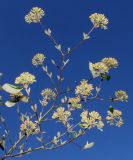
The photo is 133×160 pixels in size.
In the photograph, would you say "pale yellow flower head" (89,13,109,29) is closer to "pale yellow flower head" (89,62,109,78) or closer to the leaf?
"pale yellow flower head" (89,62,109,78)

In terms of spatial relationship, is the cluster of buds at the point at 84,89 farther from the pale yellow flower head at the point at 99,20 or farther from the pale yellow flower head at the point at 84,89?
the pale yellow flower head at the point at 99,20

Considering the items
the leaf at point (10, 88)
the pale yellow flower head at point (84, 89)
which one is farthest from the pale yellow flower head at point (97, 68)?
the leaf at point (10, 88)

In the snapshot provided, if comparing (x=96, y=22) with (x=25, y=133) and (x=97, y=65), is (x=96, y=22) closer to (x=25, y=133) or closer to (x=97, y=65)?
(x=97, y=65)

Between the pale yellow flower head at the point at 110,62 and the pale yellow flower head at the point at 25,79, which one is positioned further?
the pale yellow flower head at the point at 110,62

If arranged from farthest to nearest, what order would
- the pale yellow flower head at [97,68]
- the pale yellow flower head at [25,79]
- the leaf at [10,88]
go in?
1. the pale yellow flower head at [97,68]
2. the pale yellow flower head at [25,79]
3. the leaf at [10,88]

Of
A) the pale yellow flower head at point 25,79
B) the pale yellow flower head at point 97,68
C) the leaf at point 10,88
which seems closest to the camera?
the leaf at point 10,88

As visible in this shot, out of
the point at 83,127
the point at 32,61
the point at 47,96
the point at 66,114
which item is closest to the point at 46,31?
the point at 32,61
